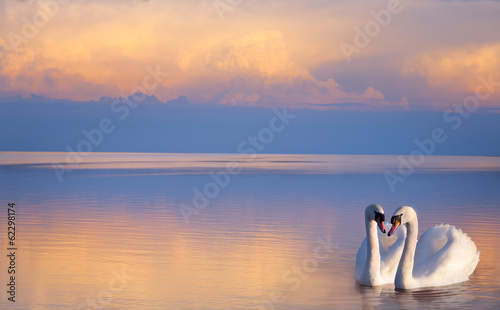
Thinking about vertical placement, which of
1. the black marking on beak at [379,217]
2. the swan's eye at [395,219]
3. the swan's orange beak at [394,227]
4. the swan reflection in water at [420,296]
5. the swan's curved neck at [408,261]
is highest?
the black marking on beak at [379,217]

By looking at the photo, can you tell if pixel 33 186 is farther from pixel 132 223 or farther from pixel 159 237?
pixel 159 237

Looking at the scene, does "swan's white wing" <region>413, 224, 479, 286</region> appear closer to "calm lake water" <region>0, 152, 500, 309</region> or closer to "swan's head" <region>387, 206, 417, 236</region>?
"calm lake water" <region>0, 152, 500, 309</region>

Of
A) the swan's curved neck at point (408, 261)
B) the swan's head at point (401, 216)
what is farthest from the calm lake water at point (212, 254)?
the swan's head at point (401, 216)

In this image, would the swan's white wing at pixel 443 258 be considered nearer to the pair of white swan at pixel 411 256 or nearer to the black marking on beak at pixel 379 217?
the pair of white swan at pixel 411 256

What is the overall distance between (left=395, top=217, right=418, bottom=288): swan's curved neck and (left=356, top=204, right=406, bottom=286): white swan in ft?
1.17

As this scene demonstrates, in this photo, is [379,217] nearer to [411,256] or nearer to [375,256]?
[375,256]

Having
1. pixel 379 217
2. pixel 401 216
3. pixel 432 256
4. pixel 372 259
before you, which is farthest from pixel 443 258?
pixel 379 217

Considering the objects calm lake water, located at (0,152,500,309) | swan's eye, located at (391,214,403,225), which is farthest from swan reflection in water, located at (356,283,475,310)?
swan's eye, located at (391,214,403,225)

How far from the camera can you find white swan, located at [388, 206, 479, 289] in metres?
11.6

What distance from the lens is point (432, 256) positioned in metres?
12.7

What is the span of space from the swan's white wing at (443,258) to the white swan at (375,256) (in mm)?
385

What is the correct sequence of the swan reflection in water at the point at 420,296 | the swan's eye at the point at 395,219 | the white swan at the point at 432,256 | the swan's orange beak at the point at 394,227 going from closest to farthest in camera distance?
the swan reflection in water at the point at 420,296 → the swan's orange beak at the point at 394,227 → the swan's eye at the point at 395,219 → the white swan at the point at 432,256

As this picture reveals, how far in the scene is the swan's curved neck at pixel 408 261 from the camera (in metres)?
11.5

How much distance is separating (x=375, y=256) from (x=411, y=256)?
0.55m
